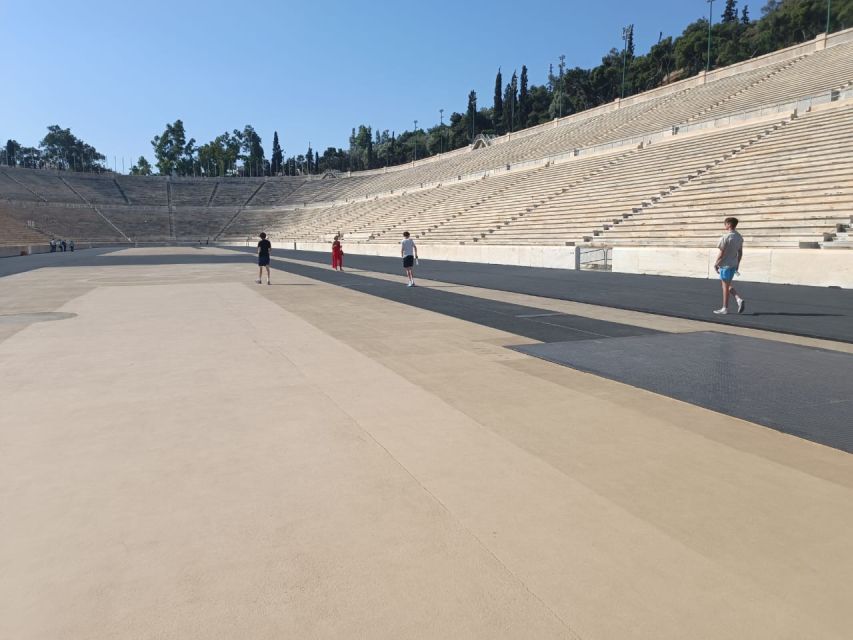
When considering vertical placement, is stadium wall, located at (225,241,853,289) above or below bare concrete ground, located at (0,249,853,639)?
above

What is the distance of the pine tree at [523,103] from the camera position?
88375 mm

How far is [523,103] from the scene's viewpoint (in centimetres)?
8881

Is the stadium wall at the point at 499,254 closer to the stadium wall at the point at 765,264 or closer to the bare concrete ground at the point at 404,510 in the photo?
the stadium wall at the point at 765,264

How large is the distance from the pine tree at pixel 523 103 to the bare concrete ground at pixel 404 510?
90660 millimetres

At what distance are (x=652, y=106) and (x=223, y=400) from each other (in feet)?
152

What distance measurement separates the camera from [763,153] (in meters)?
23.0

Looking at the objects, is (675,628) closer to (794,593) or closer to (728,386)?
(794,593)

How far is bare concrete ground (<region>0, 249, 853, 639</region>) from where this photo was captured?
7.47 feet

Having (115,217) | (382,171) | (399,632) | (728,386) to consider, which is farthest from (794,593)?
(115,217)

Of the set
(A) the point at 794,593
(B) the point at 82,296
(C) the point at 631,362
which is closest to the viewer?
(A) the point at 794,593

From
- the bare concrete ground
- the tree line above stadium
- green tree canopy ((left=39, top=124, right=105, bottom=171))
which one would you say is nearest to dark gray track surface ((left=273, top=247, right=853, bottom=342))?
the bare concrete ground

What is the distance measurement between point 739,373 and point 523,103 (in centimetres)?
9067

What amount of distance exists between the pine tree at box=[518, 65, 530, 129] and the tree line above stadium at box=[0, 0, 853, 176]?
16 cm

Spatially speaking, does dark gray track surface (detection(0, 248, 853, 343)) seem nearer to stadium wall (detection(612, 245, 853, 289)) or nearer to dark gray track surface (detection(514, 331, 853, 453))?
stadium wall (detection(612, 245, 853, 289))
